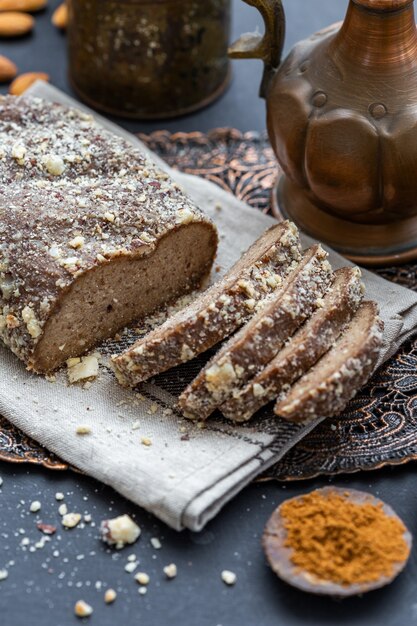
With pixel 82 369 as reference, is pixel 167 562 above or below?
below

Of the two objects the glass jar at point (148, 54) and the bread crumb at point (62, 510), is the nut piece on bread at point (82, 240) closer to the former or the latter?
the bread crumb at point (62, 510)

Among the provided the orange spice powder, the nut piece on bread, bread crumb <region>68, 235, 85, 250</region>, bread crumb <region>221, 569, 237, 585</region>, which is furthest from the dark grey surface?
bread crumb <region>68, 235, 85, 250</region>

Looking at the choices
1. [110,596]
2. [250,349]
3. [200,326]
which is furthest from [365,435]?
[110,596]

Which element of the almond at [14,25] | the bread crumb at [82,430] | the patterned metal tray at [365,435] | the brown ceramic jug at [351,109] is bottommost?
the patterned metal tray at [365,435]

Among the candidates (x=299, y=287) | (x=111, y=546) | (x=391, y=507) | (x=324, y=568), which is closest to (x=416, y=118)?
(x=299, y=287)

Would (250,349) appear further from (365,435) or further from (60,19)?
(60,19)

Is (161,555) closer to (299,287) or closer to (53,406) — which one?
(53,406)

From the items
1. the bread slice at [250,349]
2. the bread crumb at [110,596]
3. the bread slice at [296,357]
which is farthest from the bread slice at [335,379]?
the bread crumb at [110,596]

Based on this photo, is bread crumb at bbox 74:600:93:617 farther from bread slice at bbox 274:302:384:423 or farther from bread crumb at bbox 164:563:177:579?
bread slice at bbox 274:302:384:423
